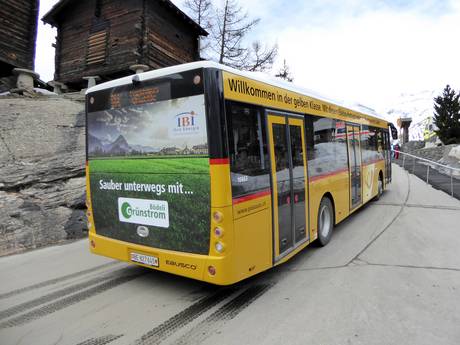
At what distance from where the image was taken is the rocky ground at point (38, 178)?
6.84 metres

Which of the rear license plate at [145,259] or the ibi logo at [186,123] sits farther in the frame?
the rear license plate at [145,259]

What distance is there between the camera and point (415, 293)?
4.21 metres

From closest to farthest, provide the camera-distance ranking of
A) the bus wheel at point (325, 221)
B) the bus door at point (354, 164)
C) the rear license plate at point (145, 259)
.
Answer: the rear license plate at point (145, 259), the bus wheel at point (325, 221), the bus door at point (354, 164)

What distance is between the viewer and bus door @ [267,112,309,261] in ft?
14.8

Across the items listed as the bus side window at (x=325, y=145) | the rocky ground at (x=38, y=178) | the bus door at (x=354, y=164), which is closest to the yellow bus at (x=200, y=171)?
the bus side window at (x=325, y=145)

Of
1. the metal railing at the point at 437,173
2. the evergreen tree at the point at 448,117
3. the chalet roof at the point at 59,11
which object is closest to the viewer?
the metal railing at the point at 437,173

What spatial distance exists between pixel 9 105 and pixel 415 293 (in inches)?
489

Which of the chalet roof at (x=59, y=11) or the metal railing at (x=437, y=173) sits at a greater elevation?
the chalet roof at (x=59, y=11)

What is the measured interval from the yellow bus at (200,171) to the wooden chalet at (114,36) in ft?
47.6

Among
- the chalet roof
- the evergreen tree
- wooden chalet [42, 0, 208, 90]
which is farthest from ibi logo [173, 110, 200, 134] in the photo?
the evergreen tree

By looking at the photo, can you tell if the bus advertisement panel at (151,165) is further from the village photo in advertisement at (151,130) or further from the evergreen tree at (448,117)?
the evergreen tree at (448,117)

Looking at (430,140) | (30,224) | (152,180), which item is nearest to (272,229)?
(152,180)

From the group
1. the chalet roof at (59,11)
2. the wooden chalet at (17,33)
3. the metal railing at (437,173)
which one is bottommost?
the metal railing at (437,173)

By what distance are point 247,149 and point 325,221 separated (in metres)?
3.21
